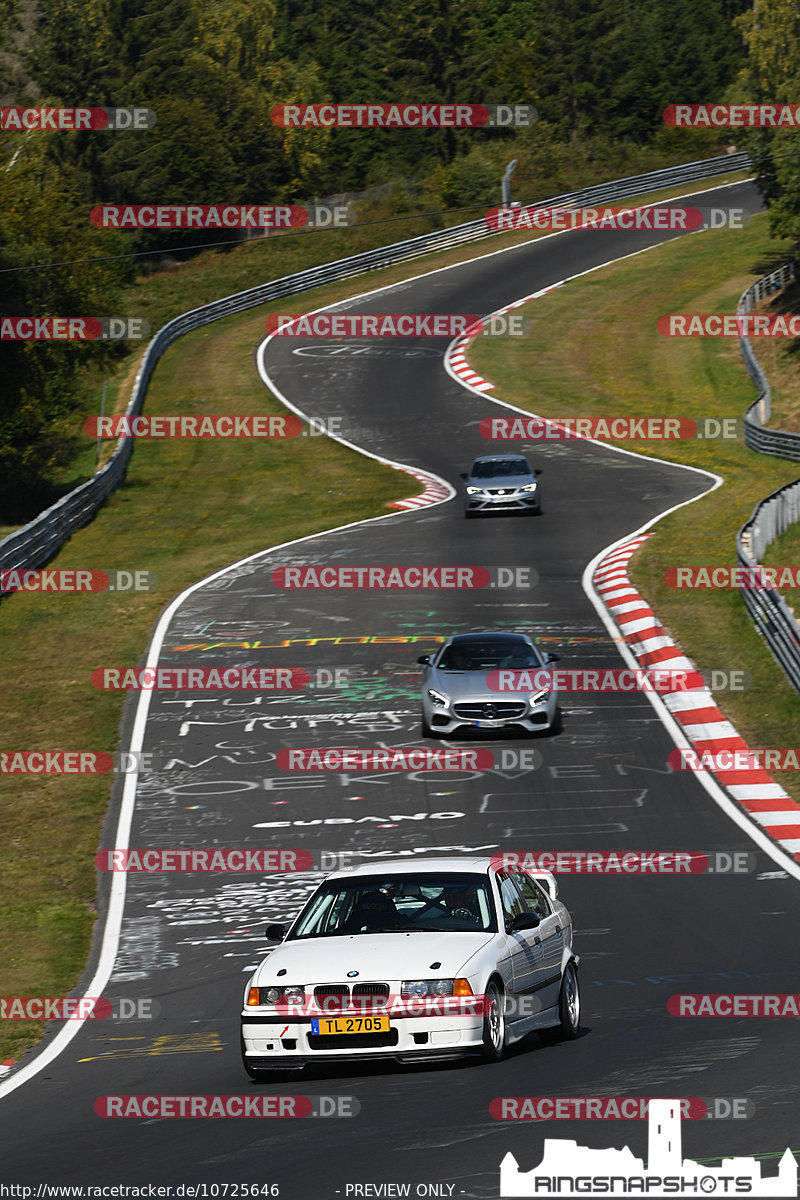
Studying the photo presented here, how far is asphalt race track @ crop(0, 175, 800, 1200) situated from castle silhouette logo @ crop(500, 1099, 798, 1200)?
0.12m

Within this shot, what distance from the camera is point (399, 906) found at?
11297 mm

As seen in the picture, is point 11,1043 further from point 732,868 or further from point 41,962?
point 732,868

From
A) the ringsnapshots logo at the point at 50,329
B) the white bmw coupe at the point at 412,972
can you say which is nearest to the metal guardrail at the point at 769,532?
the white bmw coupe at the point at 412,972

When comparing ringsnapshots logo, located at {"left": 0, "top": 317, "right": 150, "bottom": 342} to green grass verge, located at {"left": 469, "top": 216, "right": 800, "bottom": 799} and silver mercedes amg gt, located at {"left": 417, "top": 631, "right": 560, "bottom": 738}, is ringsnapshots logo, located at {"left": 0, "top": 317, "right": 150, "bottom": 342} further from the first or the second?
silver mercedes amg gt, located at {"left": 417, "top": 631, "right": 560, "bottom": 738}

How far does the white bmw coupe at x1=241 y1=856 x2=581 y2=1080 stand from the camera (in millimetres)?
10125

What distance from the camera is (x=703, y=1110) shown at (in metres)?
8.59

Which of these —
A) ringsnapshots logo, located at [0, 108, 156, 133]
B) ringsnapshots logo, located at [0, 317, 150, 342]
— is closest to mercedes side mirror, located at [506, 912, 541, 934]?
ringsnapshots logo, located at [0, 317, 150, 342]

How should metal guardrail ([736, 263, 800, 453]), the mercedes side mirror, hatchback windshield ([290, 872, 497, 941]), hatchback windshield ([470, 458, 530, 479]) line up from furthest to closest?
metal guardrail ([736, 263, 800, 453]) < hatchback windshield ([470, 458, 530, 479]) < hatchback windshield ([290, 872, 497, 941]) < the mercedes side mirror

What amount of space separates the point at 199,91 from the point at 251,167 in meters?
5.25

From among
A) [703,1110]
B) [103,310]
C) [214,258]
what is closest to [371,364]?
[103,310]

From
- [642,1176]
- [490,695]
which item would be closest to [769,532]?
[490,695]

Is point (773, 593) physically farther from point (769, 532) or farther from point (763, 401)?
point (763, 401)

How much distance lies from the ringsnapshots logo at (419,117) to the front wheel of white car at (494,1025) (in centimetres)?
10199

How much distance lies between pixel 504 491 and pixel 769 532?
8.29 meters
